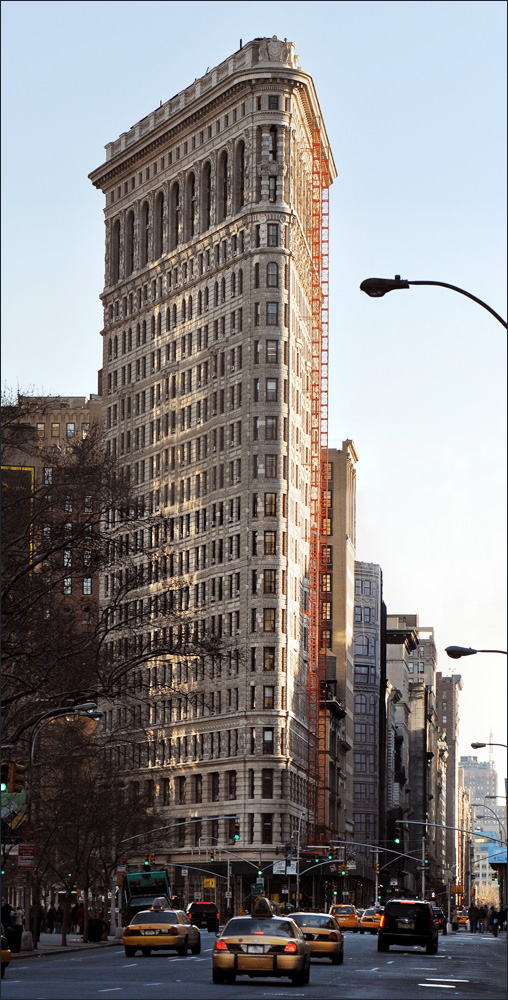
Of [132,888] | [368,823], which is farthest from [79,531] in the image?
[368,823]

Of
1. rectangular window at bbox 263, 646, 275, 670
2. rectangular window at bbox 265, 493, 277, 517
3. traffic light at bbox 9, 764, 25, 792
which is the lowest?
traffic light at bbox 9, 764, 25, 792

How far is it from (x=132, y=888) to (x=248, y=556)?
55.4 metres

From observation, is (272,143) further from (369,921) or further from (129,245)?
(369,921)

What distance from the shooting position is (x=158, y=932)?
4931 centimetres

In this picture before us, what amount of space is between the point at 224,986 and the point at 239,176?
129753 mm

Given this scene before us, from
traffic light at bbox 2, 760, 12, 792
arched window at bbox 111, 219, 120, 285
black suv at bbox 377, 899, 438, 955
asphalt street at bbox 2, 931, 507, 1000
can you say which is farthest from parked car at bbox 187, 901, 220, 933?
arched window at bbox 111, 219, 120, 285

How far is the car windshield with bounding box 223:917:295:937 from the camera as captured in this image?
32938 mm

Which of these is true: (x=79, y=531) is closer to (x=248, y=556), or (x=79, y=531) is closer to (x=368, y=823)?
(x=248, y=556)

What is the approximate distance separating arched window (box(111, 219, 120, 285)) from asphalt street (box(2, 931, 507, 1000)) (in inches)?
4962

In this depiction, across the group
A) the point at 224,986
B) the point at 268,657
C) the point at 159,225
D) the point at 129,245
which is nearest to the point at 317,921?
the point at 224,986

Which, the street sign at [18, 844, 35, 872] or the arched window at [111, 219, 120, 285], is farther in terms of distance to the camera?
the arched window at [111, 219, 120, 285]

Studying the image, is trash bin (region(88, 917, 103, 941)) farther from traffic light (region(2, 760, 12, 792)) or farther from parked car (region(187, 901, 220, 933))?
traffic light (region(2, 760, 12, 792))

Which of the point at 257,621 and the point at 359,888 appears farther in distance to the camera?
the point at 359,888

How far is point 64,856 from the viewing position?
97.8 metres
